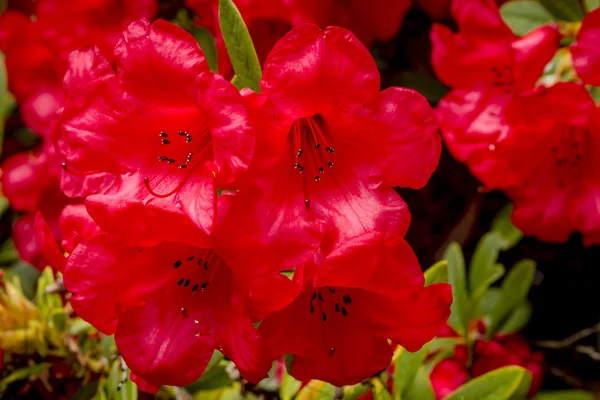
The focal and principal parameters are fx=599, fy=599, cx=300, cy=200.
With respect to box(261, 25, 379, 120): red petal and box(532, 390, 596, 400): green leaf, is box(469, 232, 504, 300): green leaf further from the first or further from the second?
box(261, 25, 379, 120): red petal

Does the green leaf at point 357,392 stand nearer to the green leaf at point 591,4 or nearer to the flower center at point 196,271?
the flower center at point 196,271

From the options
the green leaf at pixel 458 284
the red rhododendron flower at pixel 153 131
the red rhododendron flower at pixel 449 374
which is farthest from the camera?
the green leaf at pixel 458 284

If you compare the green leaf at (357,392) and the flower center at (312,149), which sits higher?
the flower center at (312,149)

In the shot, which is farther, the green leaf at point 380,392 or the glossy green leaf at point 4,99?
the glossy green leaf at point 4,99

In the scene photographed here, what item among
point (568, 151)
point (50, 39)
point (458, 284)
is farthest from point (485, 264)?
point (50, 39)

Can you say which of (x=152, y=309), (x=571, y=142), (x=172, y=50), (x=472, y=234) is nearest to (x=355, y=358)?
(x=152, y=309)

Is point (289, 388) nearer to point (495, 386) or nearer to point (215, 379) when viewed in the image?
point (215, 379)

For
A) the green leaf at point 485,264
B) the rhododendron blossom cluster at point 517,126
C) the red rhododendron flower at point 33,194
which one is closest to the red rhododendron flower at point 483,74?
the rhododendron blossom cluster at point 517,126
